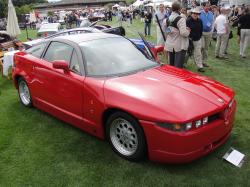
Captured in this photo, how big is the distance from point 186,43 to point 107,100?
4.73m

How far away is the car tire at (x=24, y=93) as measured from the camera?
6.54 metres

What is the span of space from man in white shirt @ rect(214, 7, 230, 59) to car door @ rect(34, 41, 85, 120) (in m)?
7.46

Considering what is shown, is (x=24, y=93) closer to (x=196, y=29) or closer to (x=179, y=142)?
(x=179, y=142)

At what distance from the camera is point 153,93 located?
4.27m

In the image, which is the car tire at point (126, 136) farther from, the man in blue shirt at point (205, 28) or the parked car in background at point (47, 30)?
the parked car in background at point (47, 30)

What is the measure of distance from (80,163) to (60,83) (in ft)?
4.43

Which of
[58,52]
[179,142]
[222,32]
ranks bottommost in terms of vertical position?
[179,142]

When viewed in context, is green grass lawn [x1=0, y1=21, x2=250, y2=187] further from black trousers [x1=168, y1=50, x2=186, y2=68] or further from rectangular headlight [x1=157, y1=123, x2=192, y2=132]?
black trousers [x1=168, y1=50, x2=186, y2=68]

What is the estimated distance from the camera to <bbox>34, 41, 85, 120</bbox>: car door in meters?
4.96

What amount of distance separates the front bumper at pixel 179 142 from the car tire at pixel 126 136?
0.42ft

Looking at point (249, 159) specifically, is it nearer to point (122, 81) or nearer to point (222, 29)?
point (122, 81)

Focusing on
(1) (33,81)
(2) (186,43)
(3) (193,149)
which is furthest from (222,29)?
(3) (193,149)

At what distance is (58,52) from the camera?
18.3 feet

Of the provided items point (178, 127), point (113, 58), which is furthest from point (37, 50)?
point (178, 127)
